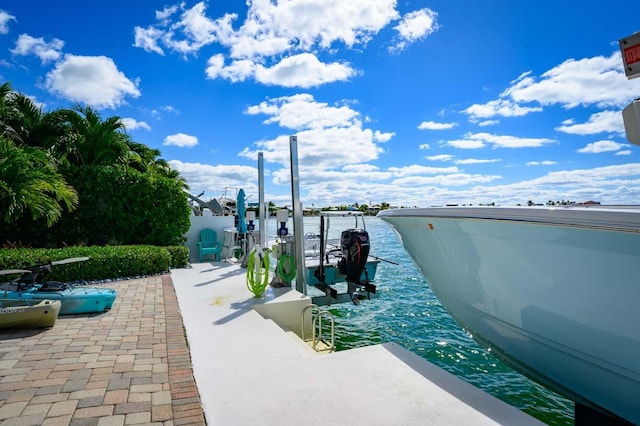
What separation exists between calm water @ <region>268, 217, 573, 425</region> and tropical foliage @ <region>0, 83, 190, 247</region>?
4.37m

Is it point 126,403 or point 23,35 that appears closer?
point 126,403

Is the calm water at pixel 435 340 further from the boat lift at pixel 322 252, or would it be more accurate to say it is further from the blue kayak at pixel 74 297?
the blue kayak at pixel 74 297

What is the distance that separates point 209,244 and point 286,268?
5.45 meters

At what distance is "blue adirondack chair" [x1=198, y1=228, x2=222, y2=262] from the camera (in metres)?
10.1

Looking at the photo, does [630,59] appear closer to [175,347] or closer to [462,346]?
[175,347]

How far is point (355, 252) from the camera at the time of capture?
21.3ft

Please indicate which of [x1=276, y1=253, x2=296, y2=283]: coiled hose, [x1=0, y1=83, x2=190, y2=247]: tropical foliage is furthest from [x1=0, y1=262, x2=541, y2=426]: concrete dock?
[x1=0, y1=83, x2=190, y2=247]: tropical foliage

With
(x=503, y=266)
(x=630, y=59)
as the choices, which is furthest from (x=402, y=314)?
(x=630, y=59)

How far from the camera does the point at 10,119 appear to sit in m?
9.37

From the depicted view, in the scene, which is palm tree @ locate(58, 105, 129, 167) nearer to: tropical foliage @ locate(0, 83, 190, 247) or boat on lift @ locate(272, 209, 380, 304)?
tropical foliage @ locate(0, 83, 190, 247)

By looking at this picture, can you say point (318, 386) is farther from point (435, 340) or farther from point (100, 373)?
point (435, 340)

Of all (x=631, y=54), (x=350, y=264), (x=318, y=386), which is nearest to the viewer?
(x=631, y=54)

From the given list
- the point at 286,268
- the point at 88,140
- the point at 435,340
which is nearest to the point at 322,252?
the point at 286,268

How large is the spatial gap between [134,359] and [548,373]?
3.66 m
